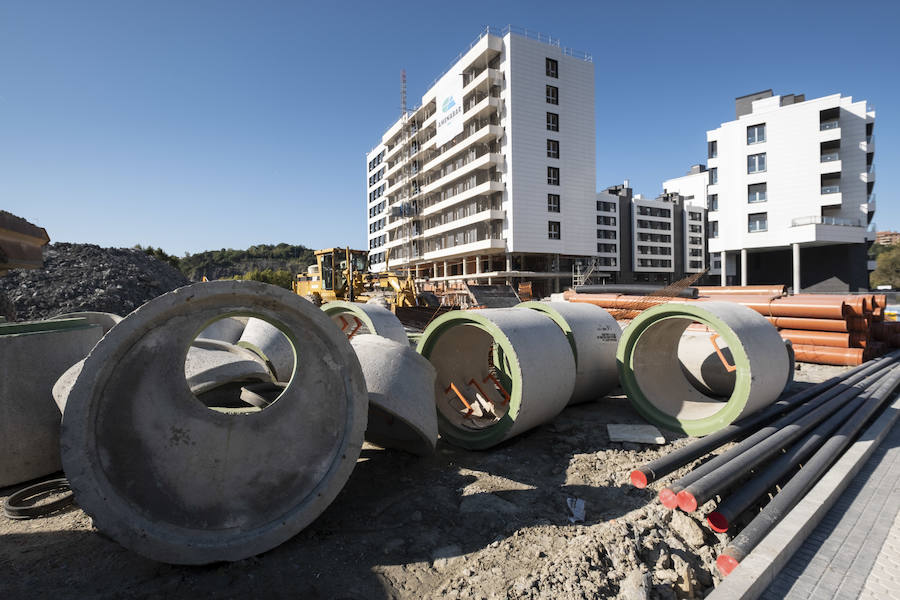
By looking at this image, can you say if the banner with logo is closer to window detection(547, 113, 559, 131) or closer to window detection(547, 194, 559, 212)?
window detection(547, 113, 559, 131)

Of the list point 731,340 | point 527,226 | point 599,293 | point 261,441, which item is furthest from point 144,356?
point 527,226

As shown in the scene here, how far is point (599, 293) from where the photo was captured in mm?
14625

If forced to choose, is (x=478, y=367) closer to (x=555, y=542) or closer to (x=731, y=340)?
(x=731, y=340)

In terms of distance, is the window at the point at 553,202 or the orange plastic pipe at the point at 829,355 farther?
the window at the point at 553,202

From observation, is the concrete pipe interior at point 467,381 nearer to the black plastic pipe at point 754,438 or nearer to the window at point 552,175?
the black plastic pipe at point 754,438

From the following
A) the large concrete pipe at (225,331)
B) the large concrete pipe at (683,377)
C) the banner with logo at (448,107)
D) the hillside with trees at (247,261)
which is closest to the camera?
the large concrete pipe at (683,377)

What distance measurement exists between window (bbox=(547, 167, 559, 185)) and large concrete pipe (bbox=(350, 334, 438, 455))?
35275 millimetres

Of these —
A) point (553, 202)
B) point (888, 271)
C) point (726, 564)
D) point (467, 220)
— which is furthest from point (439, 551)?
point (888, 271)

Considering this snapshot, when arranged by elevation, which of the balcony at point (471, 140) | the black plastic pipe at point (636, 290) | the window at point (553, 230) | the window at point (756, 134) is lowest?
the black plastic pipe at point (636, 290)

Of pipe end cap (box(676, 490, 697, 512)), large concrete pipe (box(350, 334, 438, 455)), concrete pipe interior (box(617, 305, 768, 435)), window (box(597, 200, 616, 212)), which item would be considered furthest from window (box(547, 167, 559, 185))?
pipe end cap (box(676, 490, 697, 512))

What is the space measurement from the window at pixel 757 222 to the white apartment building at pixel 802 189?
63mm

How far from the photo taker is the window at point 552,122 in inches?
1474

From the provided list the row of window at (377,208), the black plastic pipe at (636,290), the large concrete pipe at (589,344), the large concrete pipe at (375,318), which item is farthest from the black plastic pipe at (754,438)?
the row of window at (377,208)

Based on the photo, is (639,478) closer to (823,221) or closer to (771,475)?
(771,475)
